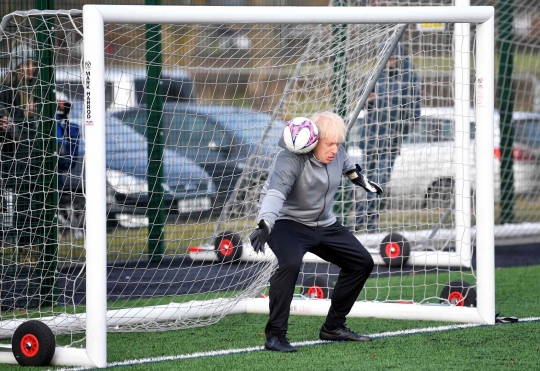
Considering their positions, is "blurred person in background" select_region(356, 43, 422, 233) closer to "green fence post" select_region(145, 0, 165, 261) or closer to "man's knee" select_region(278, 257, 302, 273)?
"green fence post" select_region(145, 0, 165, 261)

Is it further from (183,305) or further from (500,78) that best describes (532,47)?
(183,305)

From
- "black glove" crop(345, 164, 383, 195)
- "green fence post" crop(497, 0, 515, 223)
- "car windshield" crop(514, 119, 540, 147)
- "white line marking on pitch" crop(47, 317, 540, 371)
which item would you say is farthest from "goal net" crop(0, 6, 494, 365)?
"car windshield" crop(514, 119, 540, 147)

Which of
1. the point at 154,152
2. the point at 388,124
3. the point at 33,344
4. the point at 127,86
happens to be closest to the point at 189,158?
the point at 154,152

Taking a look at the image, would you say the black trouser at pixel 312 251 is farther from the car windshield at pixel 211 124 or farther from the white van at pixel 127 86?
the car windshield at pixel 211 124

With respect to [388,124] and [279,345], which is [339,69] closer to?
[388,124]

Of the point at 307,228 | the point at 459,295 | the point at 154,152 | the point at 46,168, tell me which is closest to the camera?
the point at 307,228

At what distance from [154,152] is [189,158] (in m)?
0.47

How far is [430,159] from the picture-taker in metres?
9.97

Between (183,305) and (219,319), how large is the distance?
0.30 metres

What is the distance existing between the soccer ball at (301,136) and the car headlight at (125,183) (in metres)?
3.52

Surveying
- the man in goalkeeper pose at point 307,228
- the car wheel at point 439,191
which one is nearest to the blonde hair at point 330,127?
the man in goalkeeper pose at point 307,228

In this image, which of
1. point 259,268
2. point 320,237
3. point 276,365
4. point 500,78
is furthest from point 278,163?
point 500,78

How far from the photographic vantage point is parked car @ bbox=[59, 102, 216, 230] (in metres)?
8.75

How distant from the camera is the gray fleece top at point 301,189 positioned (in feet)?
17.9
